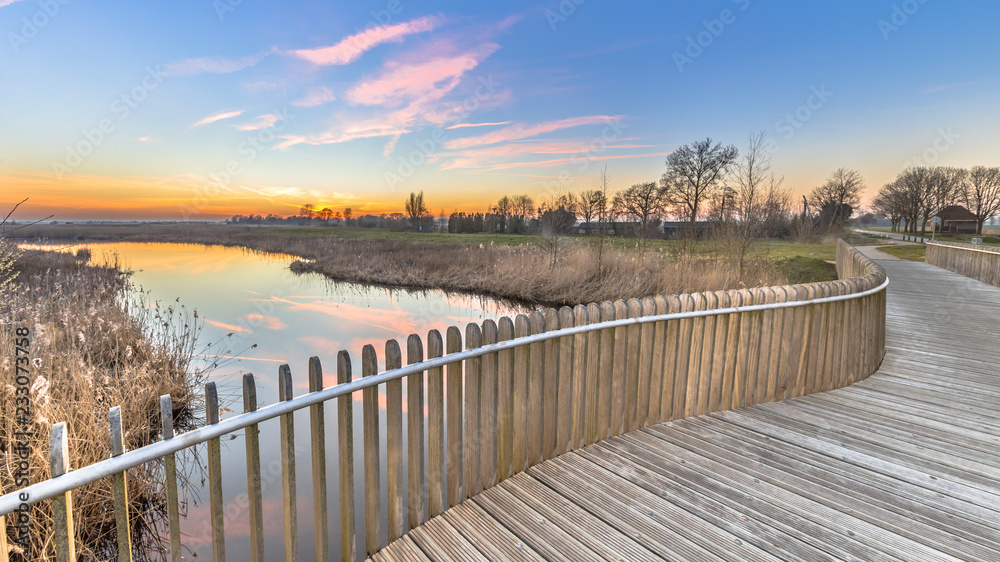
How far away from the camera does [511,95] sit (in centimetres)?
1368

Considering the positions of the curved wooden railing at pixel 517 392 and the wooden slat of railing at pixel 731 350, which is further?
the wooden slat of railing at pixel 731 350

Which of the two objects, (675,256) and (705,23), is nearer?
(705,23)

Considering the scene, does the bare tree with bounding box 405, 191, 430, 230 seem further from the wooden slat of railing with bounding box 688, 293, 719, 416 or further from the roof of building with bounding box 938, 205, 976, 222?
the roof of building with bounding box 938, 205, 976, 222

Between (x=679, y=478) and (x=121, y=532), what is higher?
(x=121, y=532)

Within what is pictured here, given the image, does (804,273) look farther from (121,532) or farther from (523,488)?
(121,532)

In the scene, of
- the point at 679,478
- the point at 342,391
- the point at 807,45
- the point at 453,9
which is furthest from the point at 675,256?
the point at 342,391

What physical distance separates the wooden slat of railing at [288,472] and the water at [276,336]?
239 centimetres

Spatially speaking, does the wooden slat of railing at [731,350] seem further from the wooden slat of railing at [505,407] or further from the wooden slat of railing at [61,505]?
the wooden slat of railing at [61,505]

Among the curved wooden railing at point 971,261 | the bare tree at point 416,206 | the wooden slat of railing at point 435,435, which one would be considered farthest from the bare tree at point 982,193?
the wooden slat of railing at point 435,435

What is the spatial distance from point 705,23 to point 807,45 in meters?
7.37

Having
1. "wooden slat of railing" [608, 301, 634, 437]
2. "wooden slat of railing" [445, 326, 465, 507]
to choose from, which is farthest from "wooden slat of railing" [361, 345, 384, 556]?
"wooden slat of railing" [608, 301, 634, 437]

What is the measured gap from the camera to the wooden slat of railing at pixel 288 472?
6.27 feet

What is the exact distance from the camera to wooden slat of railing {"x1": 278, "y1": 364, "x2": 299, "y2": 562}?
191 centimetres

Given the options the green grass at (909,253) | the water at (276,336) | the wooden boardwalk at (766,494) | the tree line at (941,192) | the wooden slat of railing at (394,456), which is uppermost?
the tree line at (941,192)
